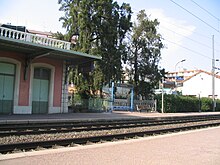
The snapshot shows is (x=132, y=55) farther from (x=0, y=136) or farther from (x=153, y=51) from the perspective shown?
(x=0, y=136)

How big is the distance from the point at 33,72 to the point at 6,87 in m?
2.35

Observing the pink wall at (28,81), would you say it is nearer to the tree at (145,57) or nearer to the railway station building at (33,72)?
the railway station building at (33,72)

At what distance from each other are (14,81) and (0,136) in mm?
9903

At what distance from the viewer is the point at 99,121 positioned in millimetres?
18781

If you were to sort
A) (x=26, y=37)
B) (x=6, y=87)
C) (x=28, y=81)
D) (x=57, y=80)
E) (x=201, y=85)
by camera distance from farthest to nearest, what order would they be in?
(x=201, y=85)
(x=57, y=80)
(x=28, y=81)
(x=26, y=37)
(x=6, y=87)

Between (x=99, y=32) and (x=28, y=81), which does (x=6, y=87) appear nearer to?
(x=28, y=81)

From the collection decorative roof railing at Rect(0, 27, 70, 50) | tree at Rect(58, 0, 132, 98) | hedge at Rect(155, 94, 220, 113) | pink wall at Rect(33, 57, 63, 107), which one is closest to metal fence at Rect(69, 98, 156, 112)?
tree at Rect(58, 0, 132, 98)

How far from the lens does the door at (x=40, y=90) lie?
20875mm

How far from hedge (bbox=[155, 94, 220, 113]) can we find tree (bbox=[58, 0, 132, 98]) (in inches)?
331

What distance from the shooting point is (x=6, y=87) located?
19.2 meters

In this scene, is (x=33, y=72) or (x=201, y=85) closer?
(x=33, y=72)

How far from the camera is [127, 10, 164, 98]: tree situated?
3653 centimetres

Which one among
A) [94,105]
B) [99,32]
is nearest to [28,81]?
[94,105]

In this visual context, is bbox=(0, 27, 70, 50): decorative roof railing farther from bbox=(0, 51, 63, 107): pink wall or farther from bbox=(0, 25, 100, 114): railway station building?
bbox=(0, 51, 63, 107): pink wall
